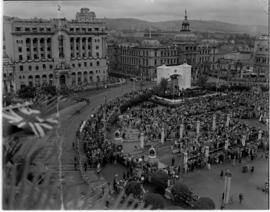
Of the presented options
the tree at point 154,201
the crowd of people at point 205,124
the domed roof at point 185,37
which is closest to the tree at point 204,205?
the tree at point 154,201

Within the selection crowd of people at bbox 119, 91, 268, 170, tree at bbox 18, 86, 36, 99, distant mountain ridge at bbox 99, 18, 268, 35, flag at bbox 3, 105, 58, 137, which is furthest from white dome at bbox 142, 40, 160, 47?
flag at bbox 3, 105, 58, 137

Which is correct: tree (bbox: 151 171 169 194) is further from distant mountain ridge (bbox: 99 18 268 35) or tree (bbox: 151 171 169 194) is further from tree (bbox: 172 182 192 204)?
distant mountain ridge (bbox: 99 18 268 35)

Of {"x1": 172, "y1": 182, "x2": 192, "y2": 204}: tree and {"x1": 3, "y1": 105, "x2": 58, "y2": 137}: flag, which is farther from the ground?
{"x1": 3, "y1": 105, "x2": 58, "y2": 137}: flag

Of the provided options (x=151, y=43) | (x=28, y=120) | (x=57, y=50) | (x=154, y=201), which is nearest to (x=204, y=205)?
(x=154, y=201)

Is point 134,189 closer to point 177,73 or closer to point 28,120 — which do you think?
point 28,120

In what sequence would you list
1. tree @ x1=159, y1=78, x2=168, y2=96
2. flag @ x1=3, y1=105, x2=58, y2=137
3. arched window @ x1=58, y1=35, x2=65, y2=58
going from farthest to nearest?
arched window @ x1=58, y1=35, x2=65, y2=58, tree @ x1=159, y1=78, x2=168, y2=96, flag @ x1=3, y1=105, x2=58, y2=137

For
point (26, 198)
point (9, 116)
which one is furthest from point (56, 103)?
point (26, 198)

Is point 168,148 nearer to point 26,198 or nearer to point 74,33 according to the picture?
point 26,198

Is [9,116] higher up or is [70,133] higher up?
[9,116]
